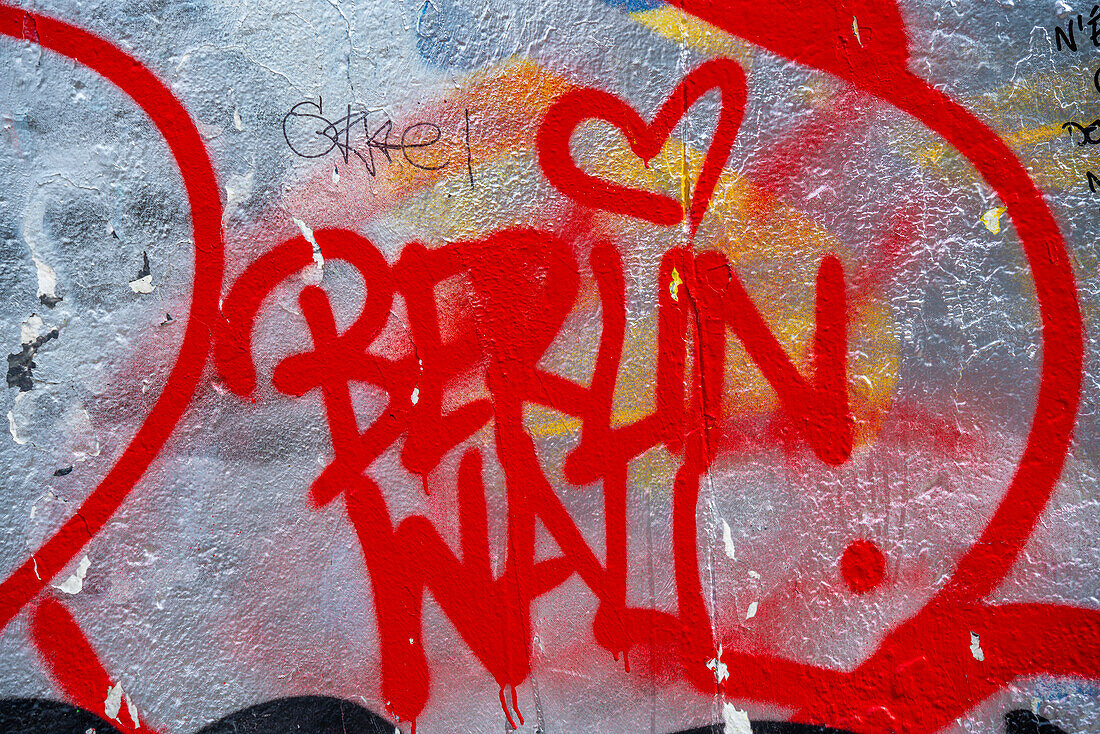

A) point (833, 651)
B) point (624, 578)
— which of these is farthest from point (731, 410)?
point (833, 651)

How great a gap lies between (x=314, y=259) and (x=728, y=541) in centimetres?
148

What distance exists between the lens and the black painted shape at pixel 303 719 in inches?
69.4

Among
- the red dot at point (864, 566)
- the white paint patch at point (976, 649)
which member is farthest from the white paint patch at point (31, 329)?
the white paint patch at point (976, 649)

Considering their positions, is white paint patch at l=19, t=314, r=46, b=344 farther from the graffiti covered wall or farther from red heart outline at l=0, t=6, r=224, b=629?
red heart outline at l=0, t=6, r=224, b=629

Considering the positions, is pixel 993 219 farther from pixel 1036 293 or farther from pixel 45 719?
pixel 45 719

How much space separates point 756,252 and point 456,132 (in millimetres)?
942

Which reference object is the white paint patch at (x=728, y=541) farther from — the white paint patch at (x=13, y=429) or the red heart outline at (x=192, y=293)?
the white paint patch at (x=13, y=429)

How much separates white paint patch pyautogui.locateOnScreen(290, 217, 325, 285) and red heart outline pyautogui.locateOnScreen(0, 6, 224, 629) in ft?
0.80

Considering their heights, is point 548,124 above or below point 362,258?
above

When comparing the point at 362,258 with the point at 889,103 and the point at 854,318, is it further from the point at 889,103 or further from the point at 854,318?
the point at 889,103

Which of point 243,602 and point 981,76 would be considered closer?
point 981,76

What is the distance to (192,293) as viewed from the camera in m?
1.74

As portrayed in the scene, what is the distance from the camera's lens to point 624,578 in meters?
1.75

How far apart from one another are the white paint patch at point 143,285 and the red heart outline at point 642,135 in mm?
1213
